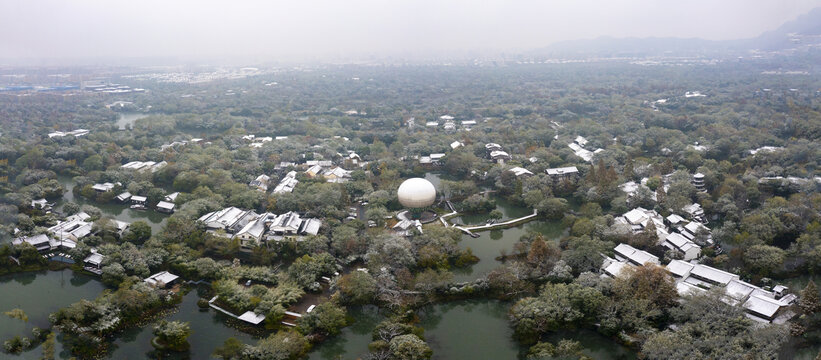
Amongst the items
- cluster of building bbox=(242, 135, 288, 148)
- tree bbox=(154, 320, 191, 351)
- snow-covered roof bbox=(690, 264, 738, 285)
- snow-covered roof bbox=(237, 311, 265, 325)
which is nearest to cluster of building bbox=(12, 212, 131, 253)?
tree bbox=(154, 320, 191, 351)

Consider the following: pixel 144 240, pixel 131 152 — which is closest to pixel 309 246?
pixel 144 240

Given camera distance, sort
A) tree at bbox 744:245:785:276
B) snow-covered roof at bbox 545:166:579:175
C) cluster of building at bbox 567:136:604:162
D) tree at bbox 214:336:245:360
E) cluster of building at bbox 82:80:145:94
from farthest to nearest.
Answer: cluster of building at bbox 82:80:145:94 < cluster of building at bbox 567:136:604:162 < snow-covered roof at bbox 545:166:579:175 < tree at bbox 744:245:785:276 < tree at bbox 214:336:245:360

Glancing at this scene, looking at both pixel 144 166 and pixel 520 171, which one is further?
pixel 144 166

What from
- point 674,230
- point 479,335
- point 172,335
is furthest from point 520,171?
point 172,335

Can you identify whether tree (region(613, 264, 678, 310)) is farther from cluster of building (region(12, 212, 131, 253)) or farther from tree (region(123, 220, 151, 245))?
cluster of building (region(12, 212, 131, 253))

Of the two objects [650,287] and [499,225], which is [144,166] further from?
[650,287]

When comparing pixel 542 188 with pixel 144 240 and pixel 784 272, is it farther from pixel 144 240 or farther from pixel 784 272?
pixel 144 240

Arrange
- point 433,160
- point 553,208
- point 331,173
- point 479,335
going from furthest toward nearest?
point 433,160 < point 331,173 < point 553,208 < point 479,335
